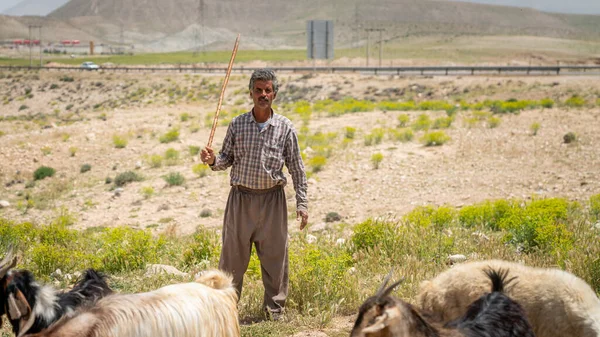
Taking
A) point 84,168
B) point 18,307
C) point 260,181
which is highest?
point 260,181

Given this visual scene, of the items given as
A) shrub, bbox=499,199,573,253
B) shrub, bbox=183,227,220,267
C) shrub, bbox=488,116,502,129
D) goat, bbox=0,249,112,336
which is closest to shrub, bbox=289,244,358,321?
shrub, bbox=183,227,220,267

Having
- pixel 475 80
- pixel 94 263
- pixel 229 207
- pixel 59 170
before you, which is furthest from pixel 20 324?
pixel 475 80

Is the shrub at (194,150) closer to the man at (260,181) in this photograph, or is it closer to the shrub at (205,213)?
the shrub at (205,213)

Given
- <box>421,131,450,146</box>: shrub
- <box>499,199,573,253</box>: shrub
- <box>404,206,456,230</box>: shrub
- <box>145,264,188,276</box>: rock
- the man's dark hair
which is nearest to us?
the man's dark hair

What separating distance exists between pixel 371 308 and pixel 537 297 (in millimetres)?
2286

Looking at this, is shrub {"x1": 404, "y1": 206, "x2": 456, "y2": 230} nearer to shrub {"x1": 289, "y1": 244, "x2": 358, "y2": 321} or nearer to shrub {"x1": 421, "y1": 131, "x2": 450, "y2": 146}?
shrub {"x1": 289, "y1": 244, "x2": 358, "y2": 321}

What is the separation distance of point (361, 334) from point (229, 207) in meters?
3.14

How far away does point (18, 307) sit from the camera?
4176mm

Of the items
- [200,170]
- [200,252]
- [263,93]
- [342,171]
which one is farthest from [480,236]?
[200,170]

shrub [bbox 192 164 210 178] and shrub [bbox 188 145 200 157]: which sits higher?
shrub [bbox 188 145 200 157]

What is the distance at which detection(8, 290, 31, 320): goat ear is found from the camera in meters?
4.09

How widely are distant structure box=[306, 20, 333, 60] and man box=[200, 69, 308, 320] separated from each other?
34.9m

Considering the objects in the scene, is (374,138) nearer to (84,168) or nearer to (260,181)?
(84,168)

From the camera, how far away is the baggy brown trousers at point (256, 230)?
5.84 metres
